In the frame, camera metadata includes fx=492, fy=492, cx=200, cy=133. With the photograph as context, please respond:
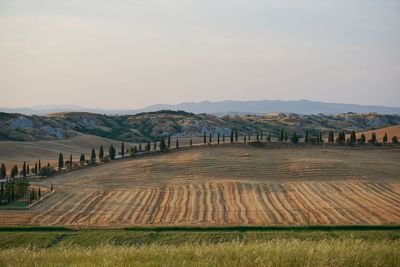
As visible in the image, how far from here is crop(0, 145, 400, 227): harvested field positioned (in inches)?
1783

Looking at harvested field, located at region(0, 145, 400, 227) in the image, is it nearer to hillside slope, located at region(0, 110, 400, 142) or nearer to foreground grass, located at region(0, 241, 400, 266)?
foreground grass, located at region(0, 241, 400, 266)

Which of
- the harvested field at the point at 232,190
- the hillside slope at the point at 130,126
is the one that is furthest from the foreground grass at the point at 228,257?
the hillside slope at the point at 130,126

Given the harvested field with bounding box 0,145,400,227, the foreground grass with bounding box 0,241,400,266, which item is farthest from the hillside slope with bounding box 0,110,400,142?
the foreground grass with bounding box 0,241,400,266

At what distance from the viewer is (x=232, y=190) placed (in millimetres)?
59625

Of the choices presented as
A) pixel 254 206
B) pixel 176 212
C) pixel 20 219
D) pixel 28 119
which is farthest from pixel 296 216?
pixel 28 119

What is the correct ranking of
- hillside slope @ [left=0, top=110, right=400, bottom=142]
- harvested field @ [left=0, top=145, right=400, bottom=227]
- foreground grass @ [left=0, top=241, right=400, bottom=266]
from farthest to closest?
hillside slope @ [left=0, top=110, right=400, bottom=142], harvested field @ [left=0, top=145, right=400, bottom=227], foreground grass @ [left=0, top=241, right=400, bottom=266]

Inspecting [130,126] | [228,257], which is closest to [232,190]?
[228,257]

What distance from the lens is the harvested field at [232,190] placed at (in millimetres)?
45281

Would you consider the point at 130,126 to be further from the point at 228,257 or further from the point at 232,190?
the point at 228,257

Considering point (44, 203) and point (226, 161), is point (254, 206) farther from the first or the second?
point (226, 161)

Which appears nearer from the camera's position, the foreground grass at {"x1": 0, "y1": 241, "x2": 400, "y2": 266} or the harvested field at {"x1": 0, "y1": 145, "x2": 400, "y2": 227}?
the foreground grass at {"x1": 0, "y1": 241, "x2": 400, "y2": 266}

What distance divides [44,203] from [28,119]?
109165mm

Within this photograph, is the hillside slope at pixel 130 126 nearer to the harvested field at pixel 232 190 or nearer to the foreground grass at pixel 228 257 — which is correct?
the harvested field at pixel 232 190

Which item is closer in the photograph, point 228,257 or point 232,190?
point 228,257
